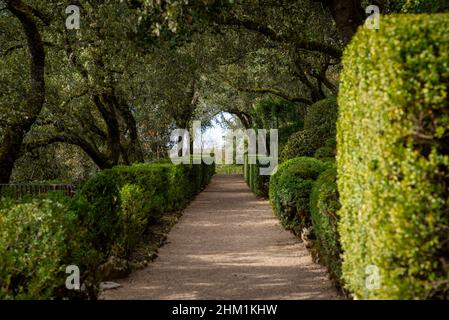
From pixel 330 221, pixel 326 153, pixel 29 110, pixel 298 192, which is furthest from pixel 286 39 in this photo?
pixel 330 221

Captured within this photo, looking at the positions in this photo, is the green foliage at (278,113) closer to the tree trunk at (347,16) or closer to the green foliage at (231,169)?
the tree trunk at (347,16)

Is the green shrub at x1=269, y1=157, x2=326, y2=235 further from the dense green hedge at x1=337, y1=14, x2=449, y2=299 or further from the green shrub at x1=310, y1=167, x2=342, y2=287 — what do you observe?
the dense green hedge at x1=337, y1=14, x2=449, y2=299

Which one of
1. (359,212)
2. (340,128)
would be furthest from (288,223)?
(359,212)

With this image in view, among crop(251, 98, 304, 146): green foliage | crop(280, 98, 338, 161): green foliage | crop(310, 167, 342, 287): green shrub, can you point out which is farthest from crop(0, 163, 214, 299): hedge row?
crop(251, 98, 304, 146): green foliage

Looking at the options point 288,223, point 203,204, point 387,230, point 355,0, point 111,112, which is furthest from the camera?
point 203,204

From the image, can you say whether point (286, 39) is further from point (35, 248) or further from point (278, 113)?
point (278, 113)

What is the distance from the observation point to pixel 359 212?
5.03 meters

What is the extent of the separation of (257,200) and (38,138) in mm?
8850

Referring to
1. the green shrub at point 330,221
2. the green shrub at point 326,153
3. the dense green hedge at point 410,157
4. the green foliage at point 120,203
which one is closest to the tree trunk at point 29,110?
the green foliage at point 120,203

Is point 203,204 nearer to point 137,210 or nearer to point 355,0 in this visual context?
point 137,210

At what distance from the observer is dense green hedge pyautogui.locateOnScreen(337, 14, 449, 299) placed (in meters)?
4.17

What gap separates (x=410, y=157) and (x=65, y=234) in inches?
141

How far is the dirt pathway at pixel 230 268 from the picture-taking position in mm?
7336

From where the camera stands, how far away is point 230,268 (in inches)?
358
